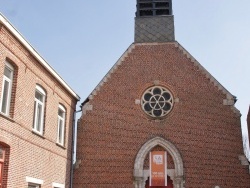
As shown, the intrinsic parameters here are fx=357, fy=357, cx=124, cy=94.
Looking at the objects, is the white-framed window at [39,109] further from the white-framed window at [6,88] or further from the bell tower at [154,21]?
the bell tower at [154,21]

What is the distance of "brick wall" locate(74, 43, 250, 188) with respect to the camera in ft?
52.7

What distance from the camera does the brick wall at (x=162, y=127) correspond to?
52.7ft

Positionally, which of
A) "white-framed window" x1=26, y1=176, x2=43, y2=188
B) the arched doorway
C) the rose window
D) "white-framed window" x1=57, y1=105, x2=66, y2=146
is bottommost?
"white-framed window" x1=26, y1=176, x2=43, y2=188

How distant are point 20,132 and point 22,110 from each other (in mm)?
769

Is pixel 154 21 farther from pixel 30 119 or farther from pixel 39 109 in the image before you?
pixel 30 119

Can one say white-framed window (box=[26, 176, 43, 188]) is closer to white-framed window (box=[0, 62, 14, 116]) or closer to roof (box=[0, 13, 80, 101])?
white-framed window (box=[0, 62, 14, 116])

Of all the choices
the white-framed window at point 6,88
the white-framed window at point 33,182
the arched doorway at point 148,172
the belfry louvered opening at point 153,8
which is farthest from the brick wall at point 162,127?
the white-framed window at point 6,88

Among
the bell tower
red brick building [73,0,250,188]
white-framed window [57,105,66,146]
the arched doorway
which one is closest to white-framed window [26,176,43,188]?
white-framed window [57,105,66,146]

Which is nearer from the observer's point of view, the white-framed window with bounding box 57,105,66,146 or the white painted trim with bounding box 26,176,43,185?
the white painted trim with bounding box 26,176,43,185

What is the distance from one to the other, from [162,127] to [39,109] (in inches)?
231

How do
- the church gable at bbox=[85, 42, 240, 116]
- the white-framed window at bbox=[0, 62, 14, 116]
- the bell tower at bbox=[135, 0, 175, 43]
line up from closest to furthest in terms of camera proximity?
the white-framed window at bbox=[0, 62, 14, 116], the church gable at bbox=[85, 42, 240, 116], the bell tower at bbox=[135, 0, 175, 43]

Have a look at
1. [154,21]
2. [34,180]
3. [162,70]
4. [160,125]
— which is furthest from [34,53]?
[154,21]

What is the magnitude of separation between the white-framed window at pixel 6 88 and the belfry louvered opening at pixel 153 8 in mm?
9900

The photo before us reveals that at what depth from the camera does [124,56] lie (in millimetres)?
18250
